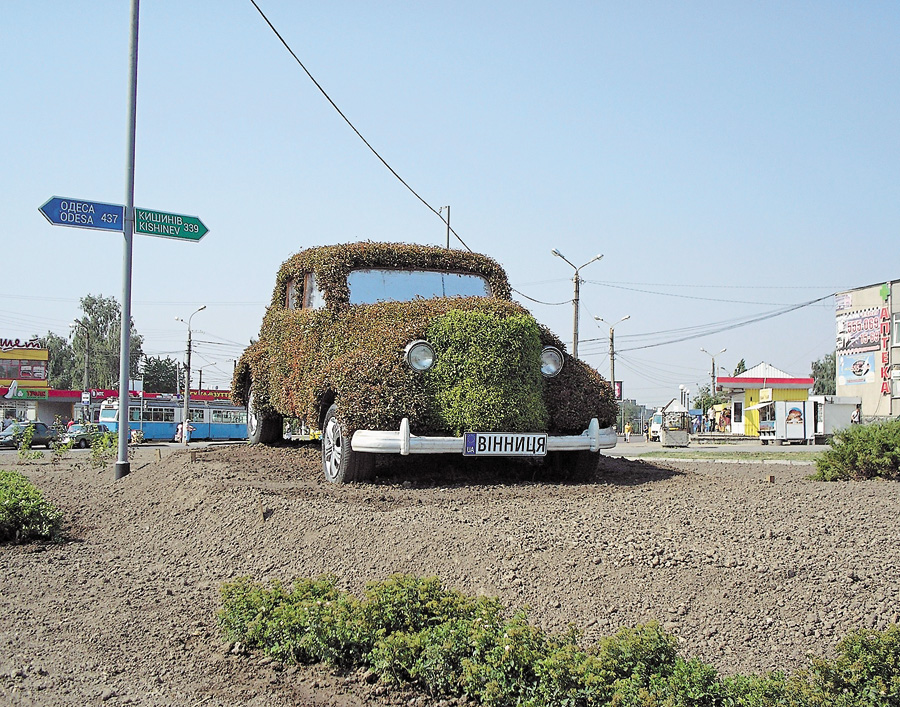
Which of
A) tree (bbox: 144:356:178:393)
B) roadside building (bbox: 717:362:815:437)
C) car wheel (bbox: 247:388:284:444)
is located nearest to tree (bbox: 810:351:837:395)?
roadside building (bbox: 717:362:815:437)

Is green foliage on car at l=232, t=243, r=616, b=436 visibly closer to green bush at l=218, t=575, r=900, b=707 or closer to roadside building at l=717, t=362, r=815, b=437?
green bush at l=218, t=575, r=900, b=707

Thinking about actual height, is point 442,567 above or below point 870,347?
below

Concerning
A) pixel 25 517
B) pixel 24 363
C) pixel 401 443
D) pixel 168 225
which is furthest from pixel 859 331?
pixel 24 363

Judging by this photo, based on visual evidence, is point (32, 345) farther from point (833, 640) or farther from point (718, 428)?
point (833, 640)

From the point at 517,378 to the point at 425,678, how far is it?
149 inches

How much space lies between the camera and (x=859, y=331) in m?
44.5

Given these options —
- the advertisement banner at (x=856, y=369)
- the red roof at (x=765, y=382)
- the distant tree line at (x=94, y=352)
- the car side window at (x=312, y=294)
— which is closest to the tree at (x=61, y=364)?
the distant tree line at (x=94, y=352)

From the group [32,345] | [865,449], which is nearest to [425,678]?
[865,449]

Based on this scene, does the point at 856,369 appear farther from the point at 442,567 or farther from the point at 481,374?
the point at 442,567

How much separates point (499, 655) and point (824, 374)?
125996 millimetres

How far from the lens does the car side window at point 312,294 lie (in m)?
8.27

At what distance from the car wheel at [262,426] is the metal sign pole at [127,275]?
210 centimetres

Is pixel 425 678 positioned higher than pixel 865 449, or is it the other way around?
pixel 865 449

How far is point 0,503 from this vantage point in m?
Answer: 6.03
